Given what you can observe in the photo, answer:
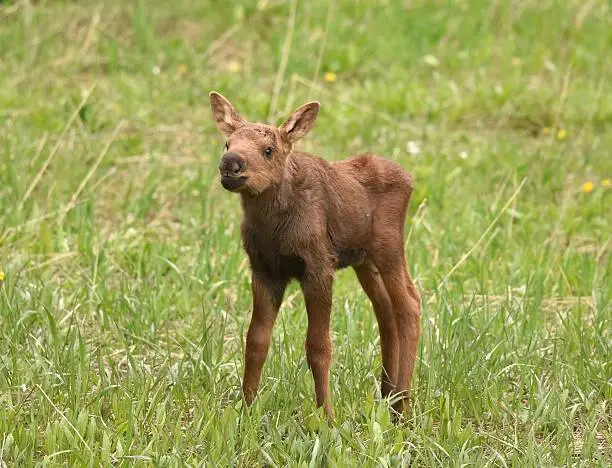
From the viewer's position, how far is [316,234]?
4734 mm

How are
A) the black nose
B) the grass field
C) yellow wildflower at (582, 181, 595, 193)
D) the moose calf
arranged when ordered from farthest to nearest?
1. yellow wildflower at (582, 181, 595, 193)
2. the grass field
3. the moose calf
4. the black nose

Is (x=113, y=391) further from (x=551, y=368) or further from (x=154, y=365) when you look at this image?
(x=551, y=368)

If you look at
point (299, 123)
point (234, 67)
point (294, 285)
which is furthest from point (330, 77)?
point (299, 123)

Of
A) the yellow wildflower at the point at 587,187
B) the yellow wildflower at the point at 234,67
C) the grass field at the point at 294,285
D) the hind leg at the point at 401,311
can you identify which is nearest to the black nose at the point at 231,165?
the hind leg at the point at 401,311

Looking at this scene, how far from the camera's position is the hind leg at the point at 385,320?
17.0 feet

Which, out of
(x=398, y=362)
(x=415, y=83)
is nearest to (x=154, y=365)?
(x=398, y=362)

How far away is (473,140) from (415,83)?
110 cm

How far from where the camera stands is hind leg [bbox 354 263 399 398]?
204 inches

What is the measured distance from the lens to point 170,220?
827cm

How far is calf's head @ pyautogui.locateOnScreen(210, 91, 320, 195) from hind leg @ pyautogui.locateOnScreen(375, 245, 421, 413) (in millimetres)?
637

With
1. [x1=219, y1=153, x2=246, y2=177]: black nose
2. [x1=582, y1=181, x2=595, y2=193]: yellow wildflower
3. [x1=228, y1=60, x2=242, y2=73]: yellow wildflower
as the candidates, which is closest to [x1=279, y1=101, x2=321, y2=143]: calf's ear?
[x1=219, y1=153, x2=246, y2=177]: black nose

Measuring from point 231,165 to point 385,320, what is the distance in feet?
3.97

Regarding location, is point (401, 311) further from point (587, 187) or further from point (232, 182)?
point (587, 187)

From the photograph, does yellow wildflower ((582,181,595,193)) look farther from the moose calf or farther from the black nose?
the black nose
